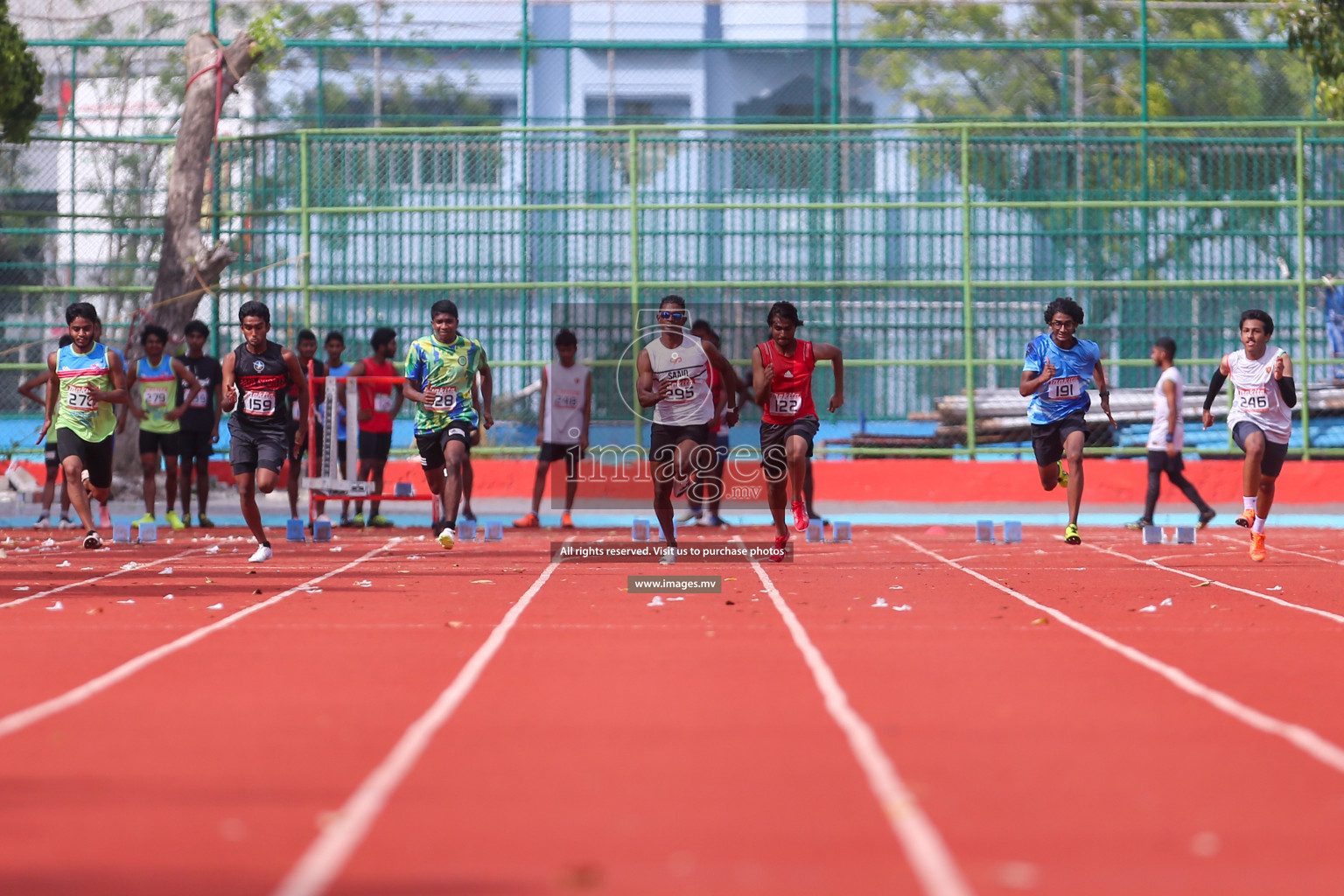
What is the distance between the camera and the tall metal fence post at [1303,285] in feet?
63.7

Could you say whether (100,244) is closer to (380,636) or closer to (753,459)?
(753,459)

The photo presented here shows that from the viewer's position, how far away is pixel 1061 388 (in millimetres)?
13328

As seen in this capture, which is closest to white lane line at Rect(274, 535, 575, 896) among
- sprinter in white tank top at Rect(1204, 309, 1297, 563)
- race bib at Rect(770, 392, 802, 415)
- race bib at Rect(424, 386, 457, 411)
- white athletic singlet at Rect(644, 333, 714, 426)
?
white athletic singlet at Rect(644, 333, 714, 426)

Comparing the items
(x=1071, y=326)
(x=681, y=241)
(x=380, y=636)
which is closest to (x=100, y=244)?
(x=681, y=241)

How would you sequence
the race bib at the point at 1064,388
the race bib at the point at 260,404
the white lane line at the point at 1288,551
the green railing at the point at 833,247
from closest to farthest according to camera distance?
1. the race bib at the point at 260,404
2. the white lane line at the point at 1288,551
3. the race bib at the point at 1064,388
4. the green railing at the point at 833,247

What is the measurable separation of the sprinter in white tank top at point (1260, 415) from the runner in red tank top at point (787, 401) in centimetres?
322

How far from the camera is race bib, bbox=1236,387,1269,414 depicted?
13.1 metres

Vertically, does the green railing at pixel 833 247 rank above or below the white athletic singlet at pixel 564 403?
above

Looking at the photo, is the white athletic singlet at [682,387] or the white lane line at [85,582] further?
the white athletic singlet at [682,387]

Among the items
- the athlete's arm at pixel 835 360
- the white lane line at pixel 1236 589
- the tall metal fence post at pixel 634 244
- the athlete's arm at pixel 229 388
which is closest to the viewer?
the white lane line at pixel 1236 589

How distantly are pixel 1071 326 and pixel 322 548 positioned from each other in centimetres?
628

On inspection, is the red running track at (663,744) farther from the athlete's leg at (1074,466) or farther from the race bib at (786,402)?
the athlete's leg at (1074,466)

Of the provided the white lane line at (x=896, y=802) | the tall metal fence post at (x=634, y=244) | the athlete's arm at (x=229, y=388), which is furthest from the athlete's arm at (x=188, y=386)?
the white lane line at (x=896, y=802)

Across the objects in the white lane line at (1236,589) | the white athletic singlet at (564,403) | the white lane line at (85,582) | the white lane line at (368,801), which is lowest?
the white lane line at (1236,589)
